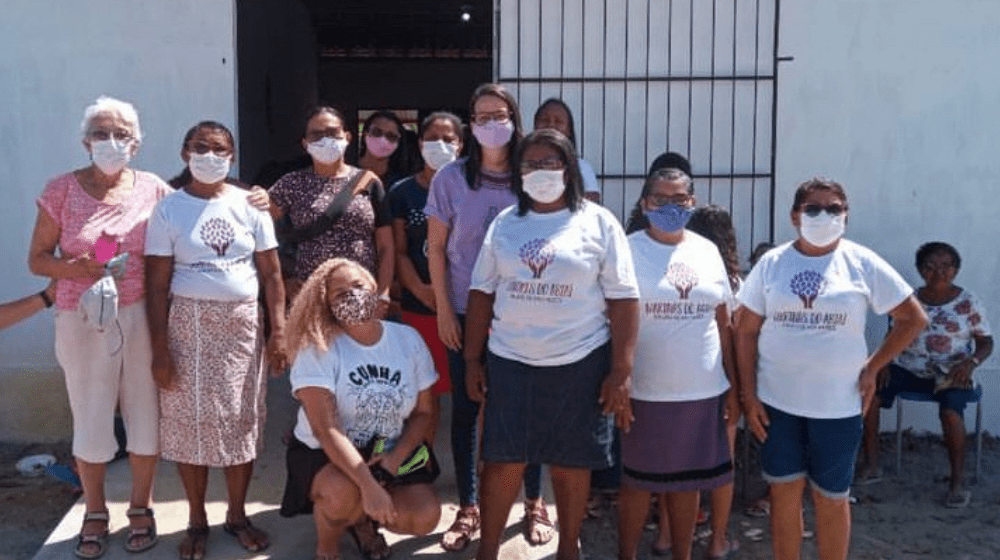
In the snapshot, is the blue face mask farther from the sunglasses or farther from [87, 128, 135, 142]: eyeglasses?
[87, 128, 135, 142]: eyeglasses

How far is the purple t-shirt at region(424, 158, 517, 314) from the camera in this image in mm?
3598

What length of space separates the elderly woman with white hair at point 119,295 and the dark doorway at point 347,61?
252 centimetres

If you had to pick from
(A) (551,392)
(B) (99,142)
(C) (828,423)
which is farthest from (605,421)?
(B) (99,142)

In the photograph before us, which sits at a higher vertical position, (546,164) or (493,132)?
(493,132)

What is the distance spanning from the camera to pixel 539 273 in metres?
3.24

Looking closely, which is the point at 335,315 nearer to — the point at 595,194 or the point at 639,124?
the point at 595,194

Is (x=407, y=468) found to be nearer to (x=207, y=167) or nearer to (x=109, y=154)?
(x=207, y=167)

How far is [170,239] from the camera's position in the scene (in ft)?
11.6

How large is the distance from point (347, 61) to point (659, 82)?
31.2 feet

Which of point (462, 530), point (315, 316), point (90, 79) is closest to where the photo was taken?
point (315, 316)

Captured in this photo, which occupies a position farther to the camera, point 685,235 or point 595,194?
point 595,194

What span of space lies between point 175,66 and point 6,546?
8.11 feet

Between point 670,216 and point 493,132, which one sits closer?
point 670,216

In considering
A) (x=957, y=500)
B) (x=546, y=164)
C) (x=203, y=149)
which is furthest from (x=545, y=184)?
(x=957, y=500)
